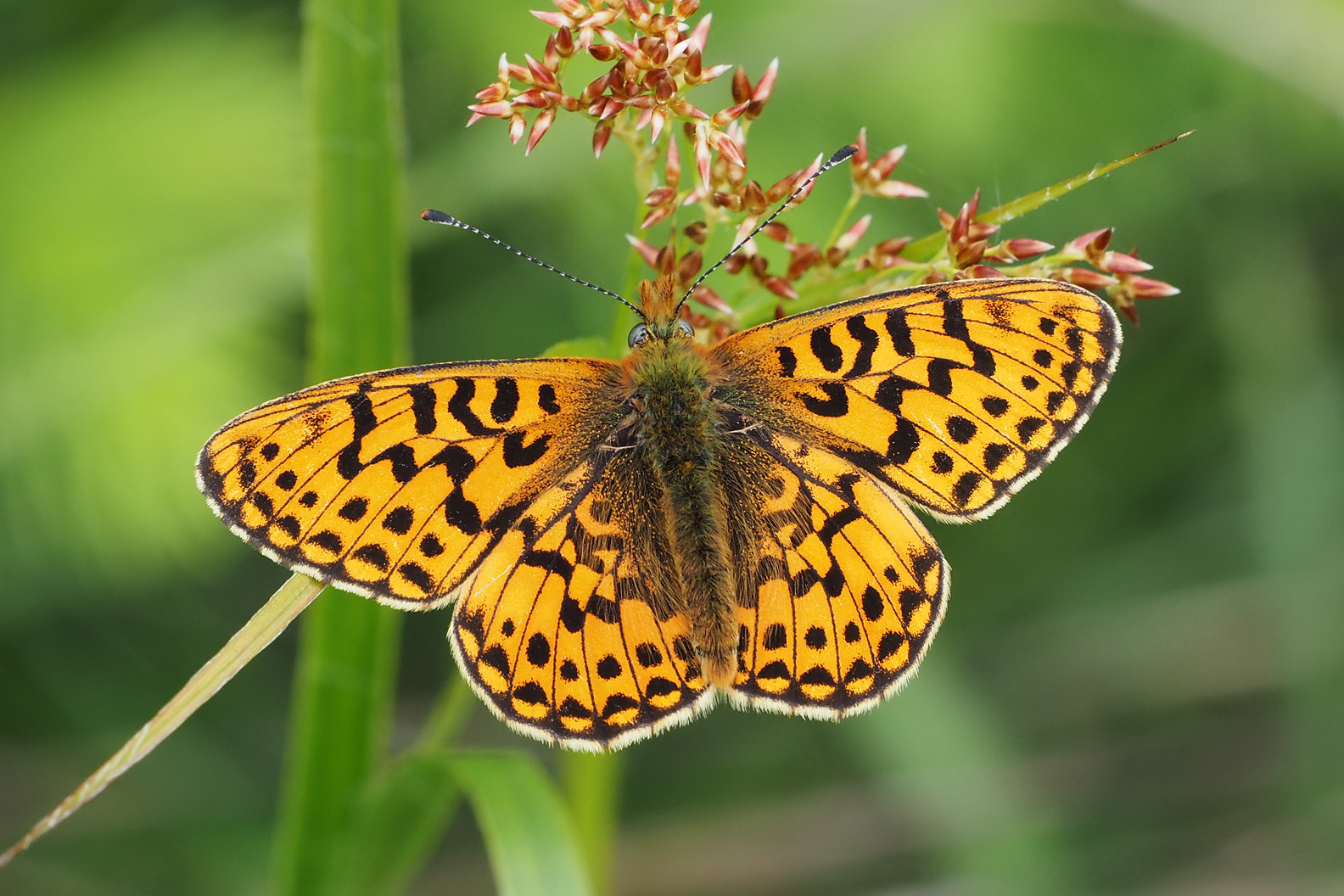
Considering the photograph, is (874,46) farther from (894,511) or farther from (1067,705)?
(1067,705)

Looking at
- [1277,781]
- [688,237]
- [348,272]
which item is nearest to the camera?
[688,237]

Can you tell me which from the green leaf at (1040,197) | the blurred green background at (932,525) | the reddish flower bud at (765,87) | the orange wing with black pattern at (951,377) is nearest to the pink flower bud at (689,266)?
the orange wing with black pattern at (951,377)

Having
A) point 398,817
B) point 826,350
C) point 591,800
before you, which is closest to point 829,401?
point 826,350

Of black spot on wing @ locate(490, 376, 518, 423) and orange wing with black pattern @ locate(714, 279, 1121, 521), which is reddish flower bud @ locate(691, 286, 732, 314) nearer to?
orange wing with black pattern @ locate(714, 279, 1121, 521)

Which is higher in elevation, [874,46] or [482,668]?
[874,46]

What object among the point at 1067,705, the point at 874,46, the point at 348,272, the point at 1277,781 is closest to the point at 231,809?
the point at 348,272

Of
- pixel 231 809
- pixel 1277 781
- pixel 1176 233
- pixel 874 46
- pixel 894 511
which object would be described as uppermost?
pixel 874 46

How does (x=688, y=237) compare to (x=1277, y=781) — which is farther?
(x=1277, y=781)

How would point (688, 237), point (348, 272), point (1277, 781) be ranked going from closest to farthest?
point (688, 237), point (348, 272), point (1277, 781)

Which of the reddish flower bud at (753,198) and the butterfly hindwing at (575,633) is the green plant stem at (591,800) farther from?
the reddish flower bud at (753,198)
